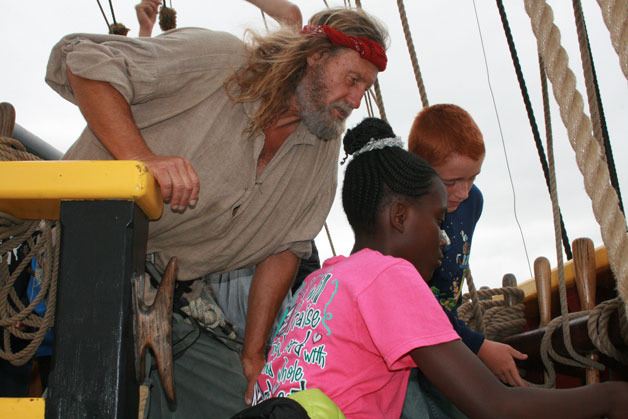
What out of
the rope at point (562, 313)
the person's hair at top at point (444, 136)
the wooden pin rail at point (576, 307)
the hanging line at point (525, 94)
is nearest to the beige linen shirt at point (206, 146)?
the person's hair at top at point (444, 136)

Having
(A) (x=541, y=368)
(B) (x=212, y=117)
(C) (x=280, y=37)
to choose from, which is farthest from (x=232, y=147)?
(A) (x=541, y=368)

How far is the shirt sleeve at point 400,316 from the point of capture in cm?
151

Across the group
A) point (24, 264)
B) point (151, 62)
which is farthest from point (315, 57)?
point (24, 264)

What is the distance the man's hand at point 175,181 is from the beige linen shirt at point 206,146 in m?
0.32

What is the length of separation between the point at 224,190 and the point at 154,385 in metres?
0.50

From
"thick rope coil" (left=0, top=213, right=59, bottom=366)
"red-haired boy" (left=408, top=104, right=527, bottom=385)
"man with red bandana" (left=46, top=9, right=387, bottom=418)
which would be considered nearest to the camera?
"thick rope coil" (left=0, top=213, right=59, bottom=366)

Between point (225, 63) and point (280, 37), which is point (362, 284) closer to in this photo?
point (225, 63)

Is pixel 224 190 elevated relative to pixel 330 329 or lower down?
elevated

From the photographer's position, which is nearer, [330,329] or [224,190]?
[330,329]

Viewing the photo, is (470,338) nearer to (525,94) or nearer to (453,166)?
(453,166)

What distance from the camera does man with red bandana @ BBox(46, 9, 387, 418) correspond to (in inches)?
78.0

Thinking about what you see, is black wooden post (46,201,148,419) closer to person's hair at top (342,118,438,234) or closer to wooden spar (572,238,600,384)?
person's hair at top (342,118,438,234)

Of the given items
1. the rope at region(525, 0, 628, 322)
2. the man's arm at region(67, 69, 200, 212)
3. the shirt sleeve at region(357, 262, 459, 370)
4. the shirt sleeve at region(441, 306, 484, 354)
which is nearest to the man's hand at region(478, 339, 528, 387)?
the shirt sleeve at region(441, 306, 484, 354)

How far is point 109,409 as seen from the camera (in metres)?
1.24
